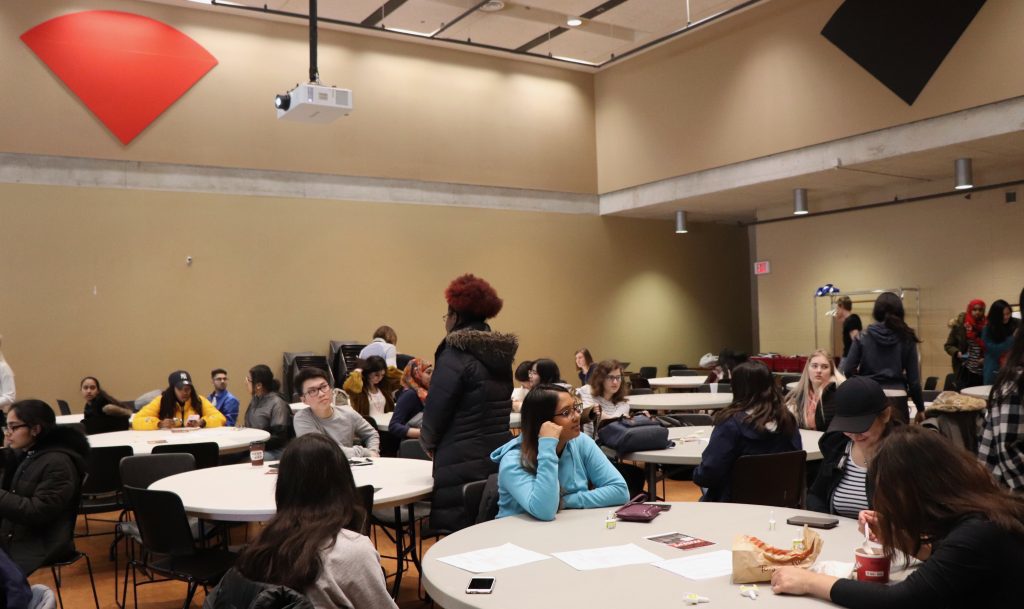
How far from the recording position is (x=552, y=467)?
10.2 ft

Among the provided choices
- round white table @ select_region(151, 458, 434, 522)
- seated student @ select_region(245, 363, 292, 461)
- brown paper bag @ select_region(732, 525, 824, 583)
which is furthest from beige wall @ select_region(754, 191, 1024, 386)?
brown paper bag @ select_region(732, 525, 824, 583)

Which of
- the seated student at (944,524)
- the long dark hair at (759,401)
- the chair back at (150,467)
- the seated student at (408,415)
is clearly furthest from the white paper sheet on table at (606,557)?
the seated student at (408,415)

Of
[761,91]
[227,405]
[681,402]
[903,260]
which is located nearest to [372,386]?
[227,405]

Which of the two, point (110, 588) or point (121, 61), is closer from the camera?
point (110, 588)

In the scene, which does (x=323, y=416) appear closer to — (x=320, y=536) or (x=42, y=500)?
(x=42, y=500)

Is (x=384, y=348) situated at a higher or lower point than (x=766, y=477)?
higher

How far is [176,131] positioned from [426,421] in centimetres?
778

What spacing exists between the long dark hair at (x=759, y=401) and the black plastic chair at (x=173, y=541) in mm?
2496

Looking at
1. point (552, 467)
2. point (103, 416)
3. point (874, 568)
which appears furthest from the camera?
point (103, 416)

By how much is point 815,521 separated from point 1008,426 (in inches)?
35.1

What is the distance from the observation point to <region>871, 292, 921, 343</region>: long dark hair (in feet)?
21.0

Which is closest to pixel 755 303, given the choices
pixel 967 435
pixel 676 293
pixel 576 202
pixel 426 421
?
pixel 676 293

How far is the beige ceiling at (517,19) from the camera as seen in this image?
10406 mm

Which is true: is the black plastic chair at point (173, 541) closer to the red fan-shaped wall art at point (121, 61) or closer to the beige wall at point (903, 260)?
the red fan-shaped wall art at point (121, 61)
